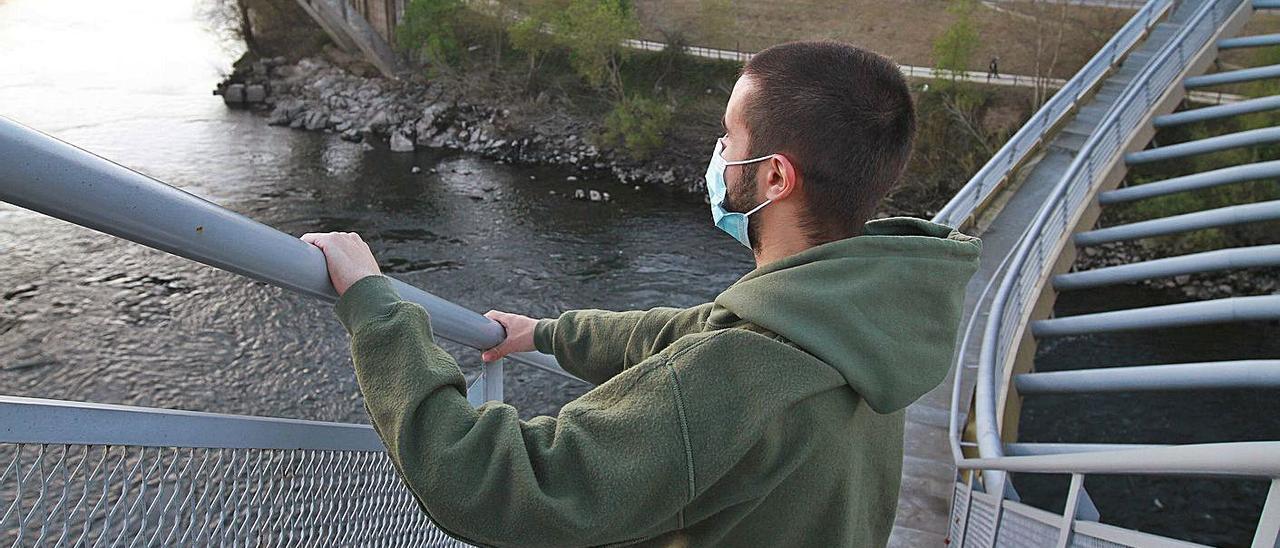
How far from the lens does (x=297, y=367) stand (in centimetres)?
1245

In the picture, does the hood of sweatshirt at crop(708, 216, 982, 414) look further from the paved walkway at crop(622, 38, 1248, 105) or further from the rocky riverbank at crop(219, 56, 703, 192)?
the rocky riverbank at crop(219, 56, 703, 192)

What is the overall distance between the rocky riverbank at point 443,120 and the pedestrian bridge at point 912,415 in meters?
14.5

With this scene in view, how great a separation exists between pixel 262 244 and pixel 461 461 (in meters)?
0.35

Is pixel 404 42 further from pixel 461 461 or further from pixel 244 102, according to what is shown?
pixel 461 461

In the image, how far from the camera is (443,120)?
86.4 feet

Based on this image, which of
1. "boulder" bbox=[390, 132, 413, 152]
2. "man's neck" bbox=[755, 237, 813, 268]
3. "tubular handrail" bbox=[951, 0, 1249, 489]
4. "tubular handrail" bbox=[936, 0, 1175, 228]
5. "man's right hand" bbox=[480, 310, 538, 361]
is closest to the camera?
"man's neck" bbox=[755, 237, 813, 268]

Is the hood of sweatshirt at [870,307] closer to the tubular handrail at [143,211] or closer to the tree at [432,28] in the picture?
the tubular handrail at [143,211]

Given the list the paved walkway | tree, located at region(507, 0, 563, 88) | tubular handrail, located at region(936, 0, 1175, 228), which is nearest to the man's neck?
tubular handrail, located at region(936, 0, 1175, 228)

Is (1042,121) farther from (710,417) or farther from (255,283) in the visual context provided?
(255,283)

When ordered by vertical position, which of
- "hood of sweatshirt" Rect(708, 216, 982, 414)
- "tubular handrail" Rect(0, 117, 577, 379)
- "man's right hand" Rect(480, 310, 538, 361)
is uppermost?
"tubular handrail" Rect(0, 117, 577, 379)

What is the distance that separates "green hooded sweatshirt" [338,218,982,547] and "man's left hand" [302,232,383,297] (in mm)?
19

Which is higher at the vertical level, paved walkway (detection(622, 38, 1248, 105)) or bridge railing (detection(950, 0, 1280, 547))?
bridge railing (detection(950, 0, 1280, 547))

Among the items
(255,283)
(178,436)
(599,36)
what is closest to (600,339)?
(178,436)

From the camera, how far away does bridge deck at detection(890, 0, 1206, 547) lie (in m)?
4.92
